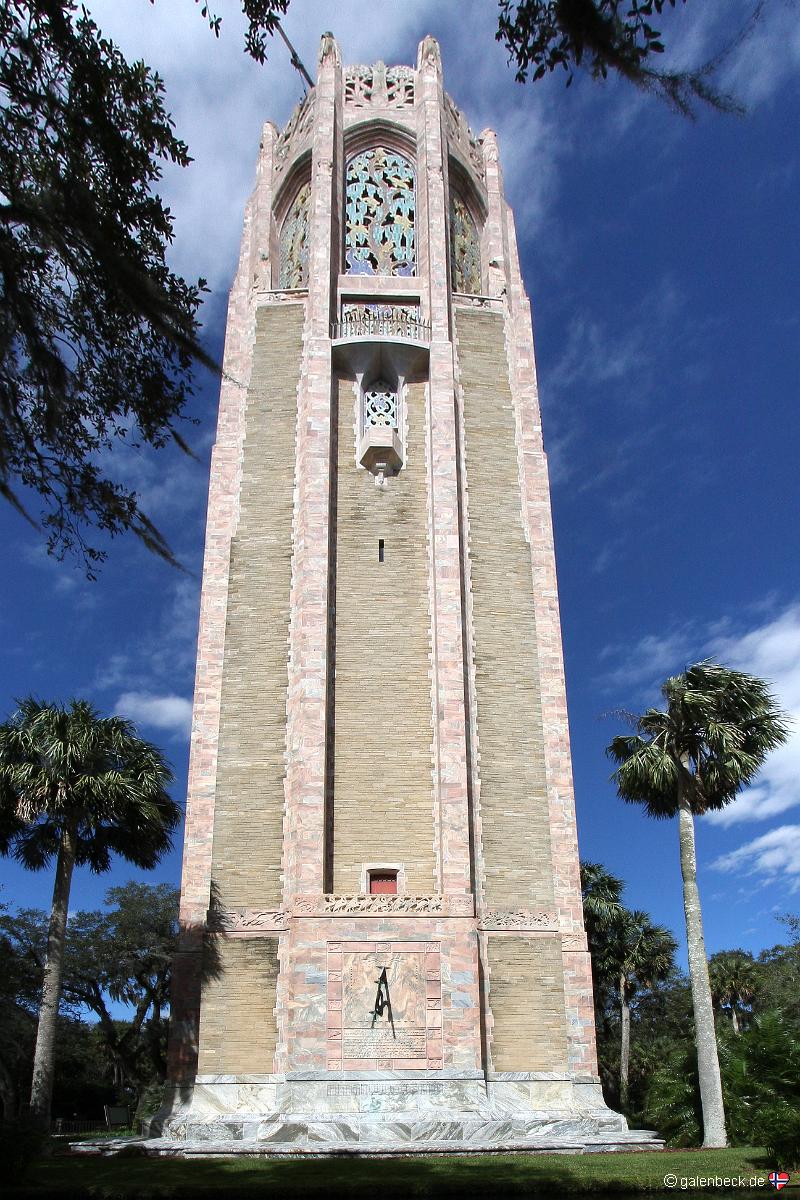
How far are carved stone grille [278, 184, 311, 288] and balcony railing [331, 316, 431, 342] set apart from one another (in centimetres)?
232

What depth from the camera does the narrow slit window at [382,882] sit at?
19.3 metres

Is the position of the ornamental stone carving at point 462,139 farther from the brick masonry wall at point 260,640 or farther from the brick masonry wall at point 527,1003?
the brick masonry wall at point 527,1003

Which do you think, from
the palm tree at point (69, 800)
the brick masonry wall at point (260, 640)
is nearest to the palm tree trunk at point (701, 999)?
the brick masonry wall at point (260, 640)

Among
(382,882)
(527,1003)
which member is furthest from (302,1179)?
(382,882)

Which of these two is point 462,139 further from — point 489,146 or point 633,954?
point 633,954

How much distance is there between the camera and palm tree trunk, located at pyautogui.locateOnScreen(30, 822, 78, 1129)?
18297 mm

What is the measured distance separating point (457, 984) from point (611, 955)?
54.3 ft

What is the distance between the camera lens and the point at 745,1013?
4403 centimetres

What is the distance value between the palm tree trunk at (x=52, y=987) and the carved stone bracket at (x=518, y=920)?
808 cm

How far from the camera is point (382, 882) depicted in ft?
63.7

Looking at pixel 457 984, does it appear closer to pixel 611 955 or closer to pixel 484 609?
pixel 484 609

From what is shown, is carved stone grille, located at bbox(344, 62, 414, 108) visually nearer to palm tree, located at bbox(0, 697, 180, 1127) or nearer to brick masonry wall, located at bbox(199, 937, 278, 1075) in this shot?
palm tree, located at bbox(0, 697, 180, 1127)

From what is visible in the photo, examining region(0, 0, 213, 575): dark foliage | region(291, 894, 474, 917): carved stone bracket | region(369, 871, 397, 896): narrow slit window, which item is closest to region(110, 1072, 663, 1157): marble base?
region(291, 894, 474, 917): carved stone bracket

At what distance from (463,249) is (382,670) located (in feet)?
43.5
